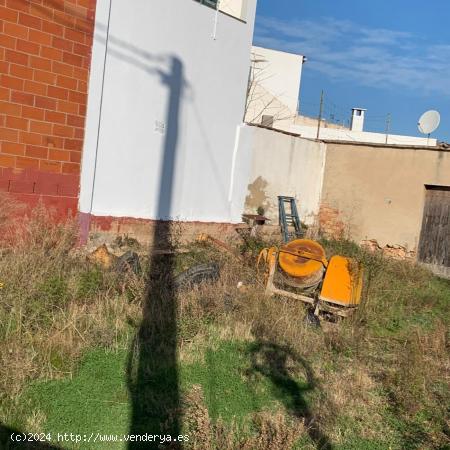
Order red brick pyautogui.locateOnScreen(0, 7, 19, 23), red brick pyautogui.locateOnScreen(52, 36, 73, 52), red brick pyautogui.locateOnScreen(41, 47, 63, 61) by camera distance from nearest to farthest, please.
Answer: red brick pyautogui.locateOnScreen(0, 7, 19, 23) → red brick pyautogui.locateOnScreen(41, 47, 63, 61) → red brick pyautogui.locateOnScreen(52, 36, 73, 52)

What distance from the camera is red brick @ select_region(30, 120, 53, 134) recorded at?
6.84 meters

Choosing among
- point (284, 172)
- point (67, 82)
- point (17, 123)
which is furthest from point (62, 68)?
point (284, 172)

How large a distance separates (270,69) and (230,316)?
72.1ft

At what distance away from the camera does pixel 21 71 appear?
6.61 m

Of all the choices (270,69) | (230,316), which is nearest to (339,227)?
(230,316)

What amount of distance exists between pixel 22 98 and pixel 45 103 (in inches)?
13.1

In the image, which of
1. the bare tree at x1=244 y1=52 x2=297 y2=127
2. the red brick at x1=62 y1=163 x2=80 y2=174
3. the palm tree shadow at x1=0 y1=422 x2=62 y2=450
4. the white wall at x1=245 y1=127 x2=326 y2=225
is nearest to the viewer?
the palm tree shadow at x1=0 y1=422 x2=62 y2=450

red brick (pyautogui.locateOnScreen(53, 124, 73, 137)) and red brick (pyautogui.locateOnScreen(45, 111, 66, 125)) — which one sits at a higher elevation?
red brick (pyautogui.locateOnScreen(45, 111, 66, 125))

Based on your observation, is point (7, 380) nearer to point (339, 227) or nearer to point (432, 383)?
point (432, 383)

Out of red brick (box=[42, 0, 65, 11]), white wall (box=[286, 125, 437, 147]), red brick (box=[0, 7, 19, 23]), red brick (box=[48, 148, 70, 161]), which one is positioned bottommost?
red brick (box=[48, 148, 70, 161])

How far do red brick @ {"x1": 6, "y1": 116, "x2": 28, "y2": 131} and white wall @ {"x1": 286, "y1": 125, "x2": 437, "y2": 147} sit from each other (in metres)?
19.6

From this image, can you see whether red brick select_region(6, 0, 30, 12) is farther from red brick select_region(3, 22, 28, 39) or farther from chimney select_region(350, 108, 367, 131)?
chimney select_region(350, 108, 367, 131)

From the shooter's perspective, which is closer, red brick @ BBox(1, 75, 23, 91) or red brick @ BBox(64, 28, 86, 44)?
red brick @ BBox(1, 75, 23, 91)

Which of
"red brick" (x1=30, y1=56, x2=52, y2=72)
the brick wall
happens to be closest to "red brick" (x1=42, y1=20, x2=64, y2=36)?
the brick wall
